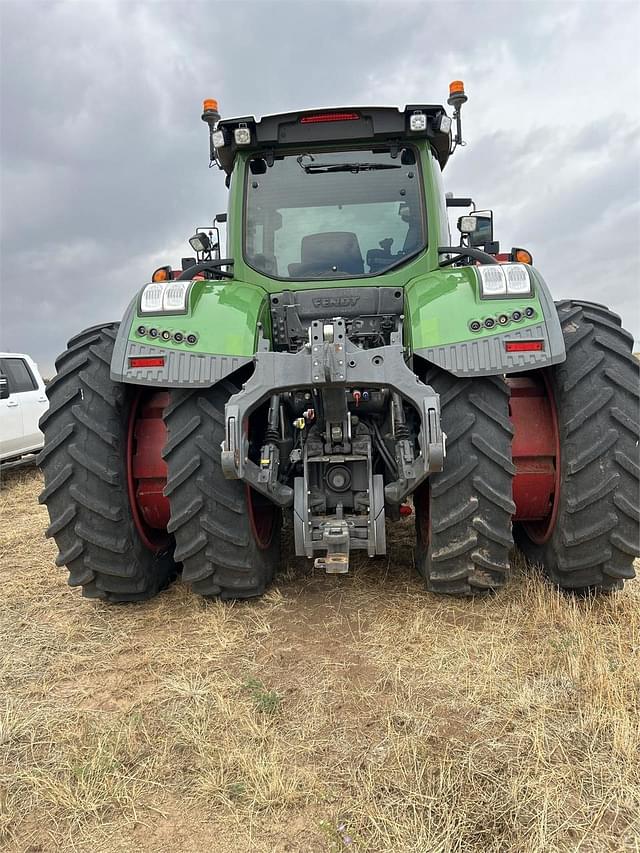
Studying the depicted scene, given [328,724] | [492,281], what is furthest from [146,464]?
[492,281]

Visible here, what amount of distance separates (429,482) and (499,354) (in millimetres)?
669

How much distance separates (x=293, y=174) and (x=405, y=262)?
893 millimetres

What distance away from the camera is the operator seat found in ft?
11.8

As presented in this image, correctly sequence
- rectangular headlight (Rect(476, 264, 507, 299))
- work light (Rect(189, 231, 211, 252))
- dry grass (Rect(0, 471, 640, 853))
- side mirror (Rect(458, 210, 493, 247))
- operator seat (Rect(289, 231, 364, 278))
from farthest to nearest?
work light (Rect(189, 231, 211, 252))
side mirror (Rect(458, 210, 493, 247))
operator seat (Rect(289, 231, 364, 278))
rectangular headlight (Rect(476, 264, 507, 299))
dry grass (Rect(0, 471, 640, 853))

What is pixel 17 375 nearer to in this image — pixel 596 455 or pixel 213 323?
pixel 213 323

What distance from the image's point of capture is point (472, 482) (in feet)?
9.00

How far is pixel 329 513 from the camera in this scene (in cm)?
301

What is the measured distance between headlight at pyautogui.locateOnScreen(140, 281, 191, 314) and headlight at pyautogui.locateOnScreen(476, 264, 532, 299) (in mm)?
1443

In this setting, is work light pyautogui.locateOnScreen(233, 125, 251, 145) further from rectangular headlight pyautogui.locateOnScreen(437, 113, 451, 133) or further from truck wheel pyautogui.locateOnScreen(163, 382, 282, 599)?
truck wheel pyautogui.locateOnScreen(163, 382, 282, 599)

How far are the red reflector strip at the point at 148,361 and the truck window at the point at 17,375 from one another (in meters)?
6.15

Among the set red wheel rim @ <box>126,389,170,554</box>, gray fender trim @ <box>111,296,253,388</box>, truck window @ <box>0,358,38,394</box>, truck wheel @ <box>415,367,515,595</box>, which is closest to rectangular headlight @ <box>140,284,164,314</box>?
gray fender trim @ <box>111,296,253,388</box>

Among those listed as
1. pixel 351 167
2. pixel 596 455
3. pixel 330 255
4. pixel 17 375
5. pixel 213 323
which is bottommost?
pixel 596 455

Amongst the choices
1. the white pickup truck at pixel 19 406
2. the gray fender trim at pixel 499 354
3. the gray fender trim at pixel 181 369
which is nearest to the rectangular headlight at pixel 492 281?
the gray fender trim at pixel 499 354

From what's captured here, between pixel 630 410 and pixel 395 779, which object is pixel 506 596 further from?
pixel 395 779
